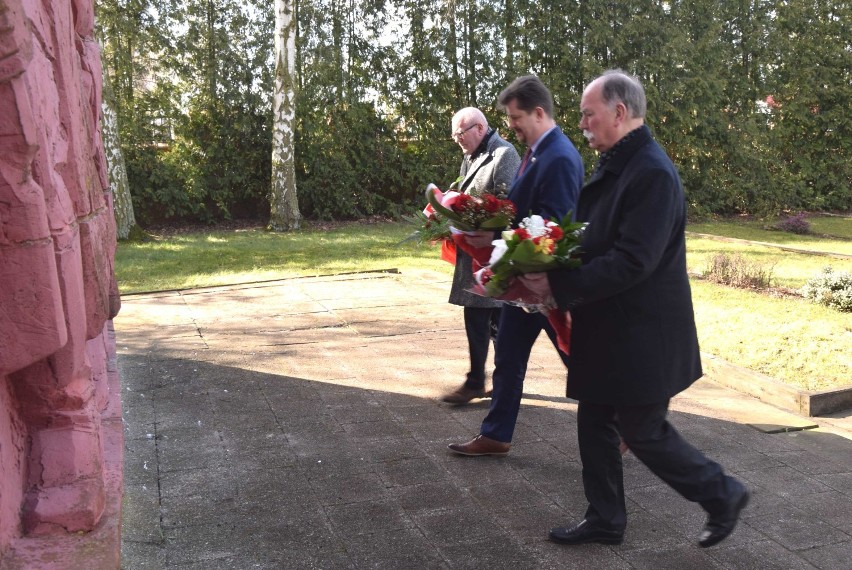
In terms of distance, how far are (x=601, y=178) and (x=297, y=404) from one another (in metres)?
2.87

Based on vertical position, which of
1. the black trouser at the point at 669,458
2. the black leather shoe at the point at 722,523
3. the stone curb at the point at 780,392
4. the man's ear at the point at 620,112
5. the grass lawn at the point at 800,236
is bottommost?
the grass lawn at the point at 800,236

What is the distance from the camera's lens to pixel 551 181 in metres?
4.57

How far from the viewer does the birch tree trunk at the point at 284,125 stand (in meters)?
15.8

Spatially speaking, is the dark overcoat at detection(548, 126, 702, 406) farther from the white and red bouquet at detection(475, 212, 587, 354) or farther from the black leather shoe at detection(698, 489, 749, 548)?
the black leather shoe at detection(698, 489, 749, 548)

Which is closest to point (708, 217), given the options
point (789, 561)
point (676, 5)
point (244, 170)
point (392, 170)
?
point (676, 5)

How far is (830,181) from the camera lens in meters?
20.4

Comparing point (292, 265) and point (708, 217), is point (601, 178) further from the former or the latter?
point (708, 217)

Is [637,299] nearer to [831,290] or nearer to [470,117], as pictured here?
[470,117]

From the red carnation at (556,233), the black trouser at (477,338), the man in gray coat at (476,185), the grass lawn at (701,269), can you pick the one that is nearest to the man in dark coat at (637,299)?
the red carnation at (556,233)

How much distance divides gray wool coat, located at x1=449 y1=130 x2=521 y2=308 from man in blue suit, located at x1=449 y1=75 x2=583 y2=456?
521mm

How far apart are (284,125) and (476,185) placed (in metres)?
11.8

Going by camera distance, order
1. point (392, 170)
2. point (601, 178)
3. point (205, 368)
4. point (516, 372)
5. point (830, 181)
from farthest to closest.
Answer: point (830, 181) < point (392, 170) < point (205, 368) < point (516, 372) < point (601, 178)

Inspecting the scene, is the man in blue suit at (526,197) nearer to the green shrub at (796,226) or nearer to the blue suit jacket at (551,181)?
the blue suit jacket at (551,181)

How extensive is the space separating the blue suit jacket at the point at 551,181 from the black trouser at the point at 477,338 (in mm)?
1165
